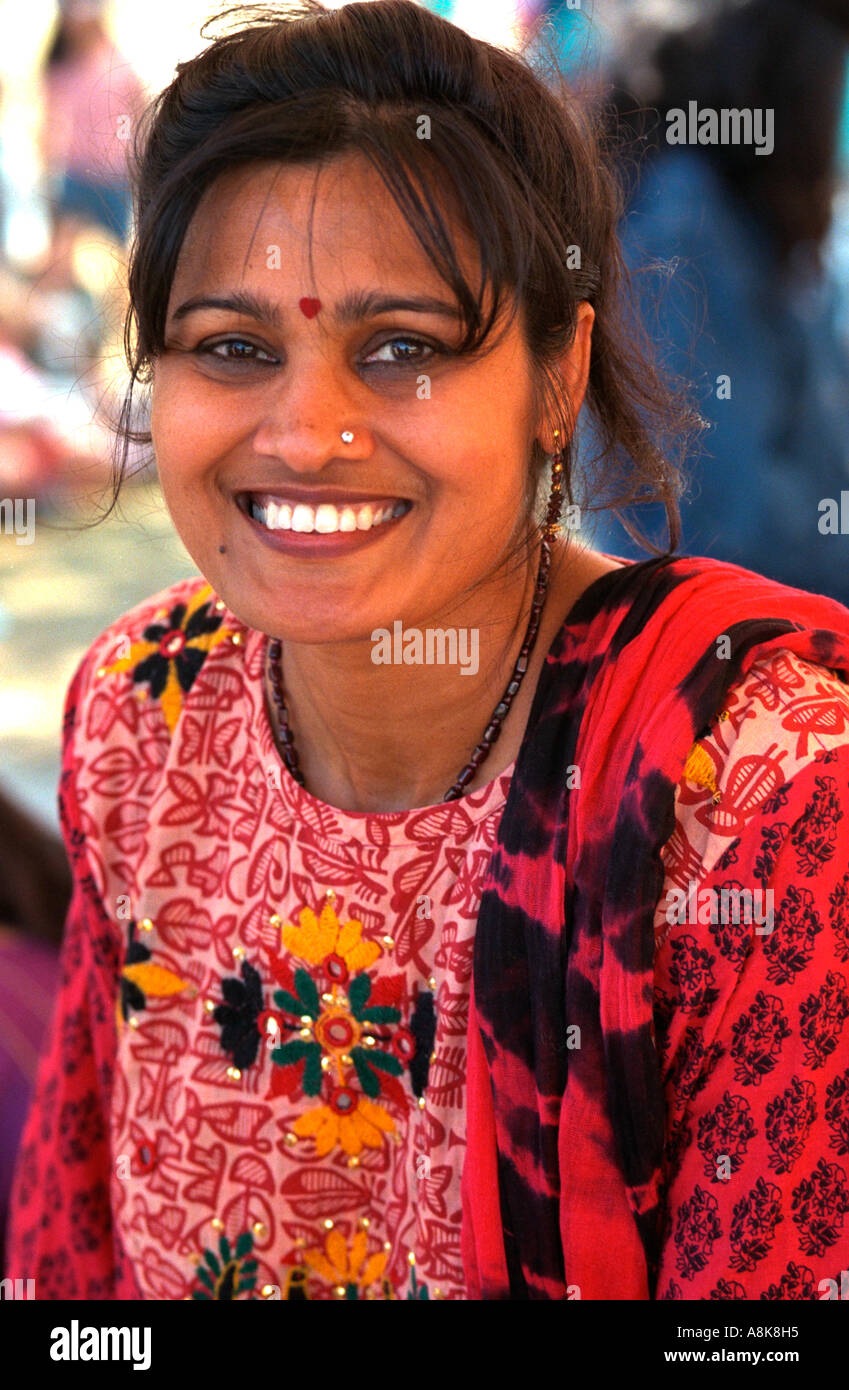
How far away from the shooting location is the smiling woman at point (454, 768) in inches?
34.6

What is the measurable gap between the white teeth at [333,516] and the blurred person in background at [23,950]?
952 mm

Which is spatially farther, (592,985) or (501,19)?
(501,19)

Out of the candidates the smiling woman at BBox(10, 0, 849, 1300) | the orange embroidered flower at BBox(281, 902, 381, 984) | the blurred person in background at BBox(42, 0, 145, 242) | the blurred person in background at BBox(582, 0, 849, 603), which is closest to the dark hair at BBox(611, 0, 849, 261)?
the blurred person in background at BBox(582, 0, 849, 603)

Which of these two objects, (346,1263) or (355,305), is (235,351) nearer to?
(355,305)

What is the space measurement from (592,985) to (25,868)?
1224 millimetres

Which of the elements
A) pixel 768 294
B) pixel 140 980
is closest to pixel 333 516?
pixel 140 980

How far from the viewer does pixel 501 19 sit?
1.06 meters

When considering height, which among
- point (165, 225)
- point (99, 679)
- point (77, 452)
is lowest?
point (99, 679)

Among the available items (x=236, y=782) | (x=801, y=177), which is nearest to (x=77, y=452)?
(x=801, y=177)

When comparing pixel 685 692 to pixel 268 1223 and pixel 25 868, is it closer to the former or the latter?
pixel 268 1223

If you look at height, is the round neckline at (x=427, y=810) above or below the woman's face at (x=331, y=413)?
below

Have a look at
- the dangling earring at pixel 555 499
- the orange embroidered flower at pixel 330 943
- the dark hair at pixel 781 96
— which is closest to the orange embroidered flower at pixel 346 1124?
the orange embroidered flower at pixel 330 943

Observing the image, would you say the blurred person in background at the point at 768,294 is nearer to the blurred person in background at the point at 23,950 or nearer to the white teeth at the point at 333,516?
the white teeth at the point at 333,516

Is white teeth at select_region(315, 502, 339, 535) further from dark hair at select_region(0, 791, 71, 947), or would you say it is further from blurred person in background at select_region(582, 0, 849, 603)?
dark hair at select_region(0, 791, 71, 947)
